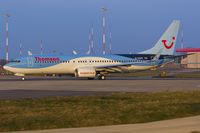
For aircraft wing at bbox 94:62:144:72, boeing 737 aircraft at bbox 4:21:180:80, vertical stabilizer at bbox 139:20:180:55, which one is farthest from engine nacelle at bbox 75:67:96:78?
vertical stabilizer at bbox 139:20:180:55

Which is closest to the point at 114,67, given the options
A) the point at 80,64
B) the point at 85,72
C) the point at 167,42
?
the point at 85,72

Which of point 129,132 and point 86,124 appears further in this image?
point 86,124

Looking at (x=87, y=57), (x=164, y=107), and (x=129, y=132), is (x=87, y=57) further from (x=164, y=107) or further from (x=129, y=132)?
(x=129, y=132)

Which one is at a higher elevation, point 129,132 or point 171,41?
point 171,41

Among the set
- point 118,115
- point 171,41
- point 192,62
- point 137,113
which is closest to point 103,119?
point 118,115

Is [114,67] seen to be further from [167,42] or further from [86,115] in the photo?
[86,115]

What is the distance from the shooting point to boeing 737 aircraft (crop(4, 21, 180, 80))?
41625 mm

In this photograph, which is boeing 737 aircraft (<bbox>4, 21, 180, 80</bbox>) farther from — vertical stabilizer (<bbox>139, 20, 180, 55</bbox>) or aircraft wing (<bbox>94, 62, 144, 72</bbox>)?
vertical stabilizer (<bbox>139, 20, 180, 55</bbox>)

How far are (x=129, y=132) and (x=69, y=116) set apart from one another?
11.5 feet

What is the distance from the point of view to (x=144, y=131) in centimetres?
875

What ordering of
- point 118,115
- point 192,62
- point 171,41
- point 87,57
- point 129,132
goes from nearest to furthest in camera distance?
point 129,132
point 118,115
point 87,57
point 171,41
point 192,62

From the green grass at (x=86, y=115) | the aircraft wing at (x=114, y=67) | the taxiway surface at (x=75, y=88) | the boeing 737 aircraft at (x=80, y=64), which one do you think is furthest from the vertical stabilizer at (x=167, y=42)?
the green grass at (x=86, y=115)

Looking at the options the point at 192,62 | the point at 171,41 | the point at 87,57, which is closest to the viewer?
the point at 87,57

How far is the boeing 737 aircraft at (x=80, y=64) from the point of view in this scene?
4162cm
